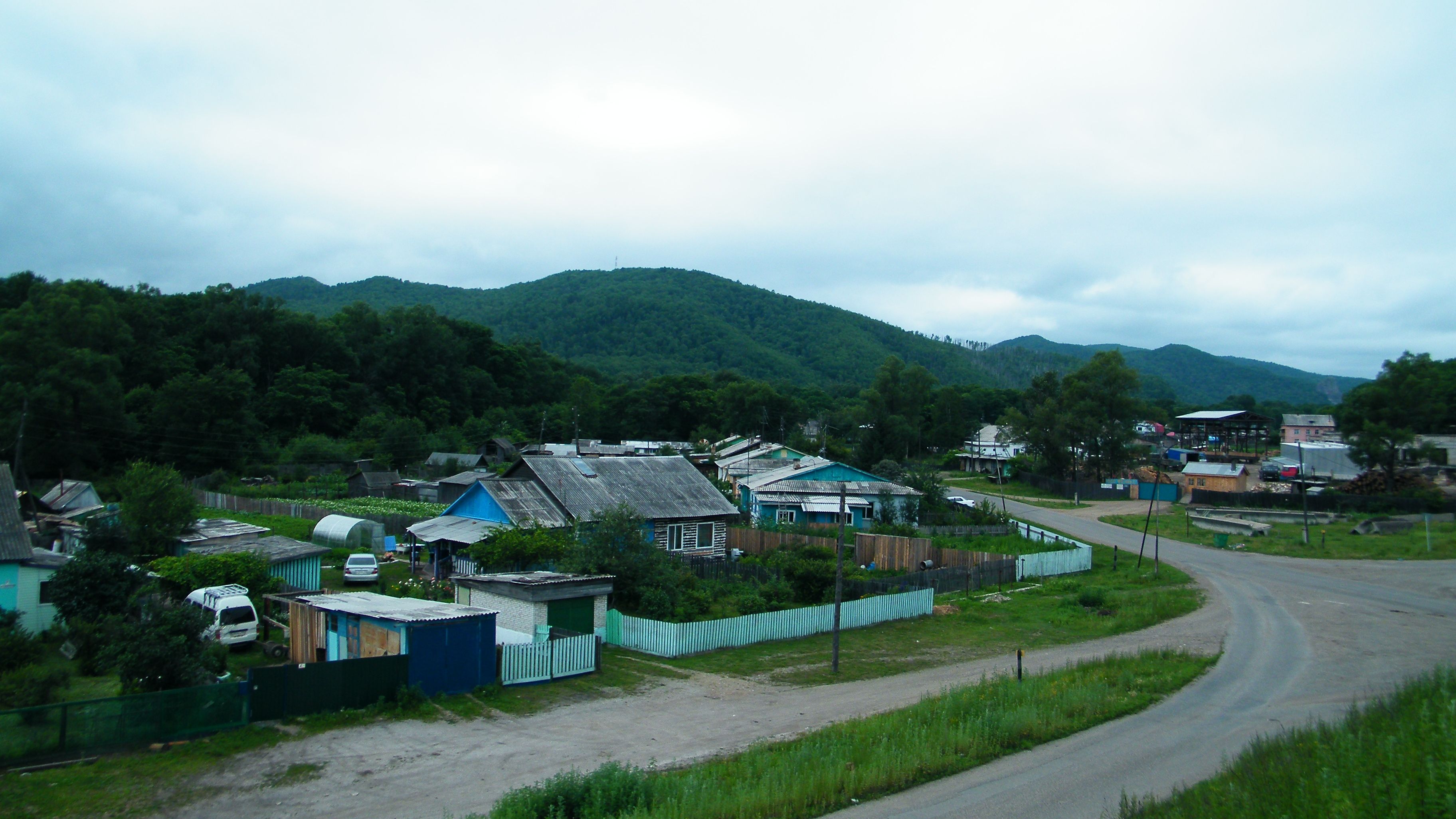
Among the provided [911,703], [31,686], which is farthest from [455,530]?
[911,703]

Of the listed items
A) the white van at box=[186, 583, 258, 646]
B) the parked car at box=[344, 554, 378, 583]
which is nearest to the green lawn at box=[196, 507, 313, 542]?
the parked car at box=[344, 554, 378, 583]

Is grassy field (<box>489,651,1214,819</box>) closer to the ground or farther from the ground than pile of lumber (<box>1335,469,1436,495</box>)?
closer to the ground

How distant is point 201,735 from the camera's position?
49.5 feet

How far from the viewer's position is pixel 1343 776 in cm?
900

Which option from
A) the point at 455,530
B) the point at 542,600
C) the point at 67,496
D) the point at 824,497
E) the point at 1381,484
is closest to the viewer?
the point at 542,600

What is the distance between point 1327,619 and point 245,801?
98.3 feet

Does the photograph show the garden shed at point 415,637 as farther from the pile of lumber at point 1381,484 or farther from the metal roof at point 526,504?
the pile of lumber at point 1381,484

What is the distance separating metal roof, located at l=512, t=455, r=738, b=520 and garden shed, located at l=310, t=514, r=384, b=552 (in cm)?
710

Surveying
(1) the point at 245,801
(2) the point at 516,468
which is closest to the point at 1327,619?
(1) the point at 245,801

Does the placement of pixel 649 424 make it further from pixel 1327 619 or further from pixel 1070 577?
pixel 1327 619

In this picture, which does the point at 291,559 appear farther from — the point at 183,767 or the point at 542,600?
the point at 183,767

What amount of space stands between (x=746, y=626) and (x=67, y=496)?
45.3m

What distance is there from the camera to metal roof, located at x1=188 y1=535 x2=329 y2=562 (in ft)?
92.6

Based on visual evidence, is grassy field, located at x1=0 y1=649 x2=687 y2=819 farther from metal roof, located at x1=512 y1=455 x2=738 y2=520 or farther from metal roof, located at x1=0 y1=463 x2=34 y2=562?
metal roof, located at x1=512 y1=455 x2=738 y2=520
